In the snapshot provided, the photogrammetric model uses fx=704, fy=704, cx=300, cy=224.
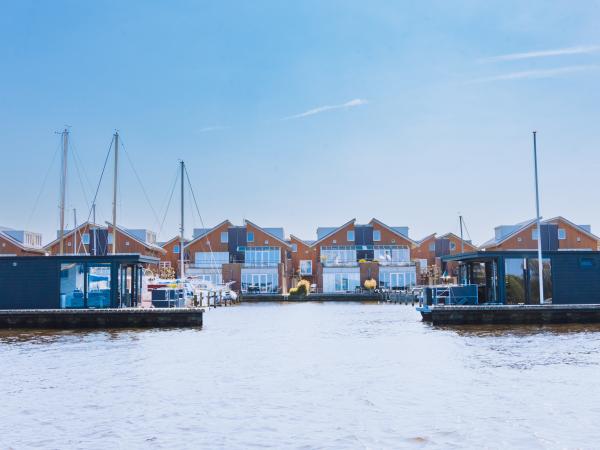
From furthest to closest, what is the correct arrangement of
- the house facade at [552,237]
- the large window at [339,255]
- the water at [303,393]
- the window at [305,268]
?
the window at [305,268]
the large window at [339,255]
the house facade at [552,237]
the water at [303,393]

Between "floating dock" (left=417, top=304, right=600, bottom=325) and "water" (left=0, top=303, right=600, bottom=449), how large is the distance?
6440mm

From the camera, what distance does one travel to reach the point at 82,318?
3644 centimetres

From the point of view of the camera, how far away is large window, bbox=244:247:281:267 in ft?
281

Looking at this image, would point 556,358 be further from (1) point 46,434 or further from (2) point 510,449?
(1) point 46,434

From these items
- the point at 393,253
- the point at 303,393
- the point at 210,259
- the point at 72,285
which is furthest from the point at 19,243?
the point at 303,393

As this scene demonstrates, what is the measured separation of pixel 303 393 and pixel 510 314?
22199mm

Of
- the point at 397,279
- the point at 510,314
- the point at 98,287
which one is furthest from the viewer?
the point at 397,279

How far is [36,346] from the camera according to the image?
91.2 ft

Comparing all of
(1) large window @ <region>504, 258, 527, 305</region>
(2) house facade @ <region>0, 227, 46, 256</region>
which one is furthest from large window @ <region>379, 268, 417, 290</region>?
(1) large window @ <region>504, 258, 527, 305</region>

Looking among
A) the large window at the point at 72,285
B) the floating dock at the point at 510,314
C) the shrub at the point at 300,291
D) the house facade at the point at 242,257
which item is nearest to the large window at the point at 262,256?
the house facade at the point at 242,257

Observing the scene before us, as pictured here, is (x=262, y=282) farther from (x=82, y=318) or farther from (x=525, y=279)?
(x=525, y=279)

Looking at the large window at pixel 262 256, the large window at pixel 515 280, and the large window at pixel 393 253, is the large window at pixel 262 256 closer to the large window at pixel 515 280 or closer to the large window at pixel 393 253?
the large window at pixel 393 253

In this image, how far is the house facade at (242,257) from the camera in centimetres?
8344

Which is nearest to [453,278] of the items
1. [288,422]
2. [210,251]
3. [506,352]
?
[210,251]
